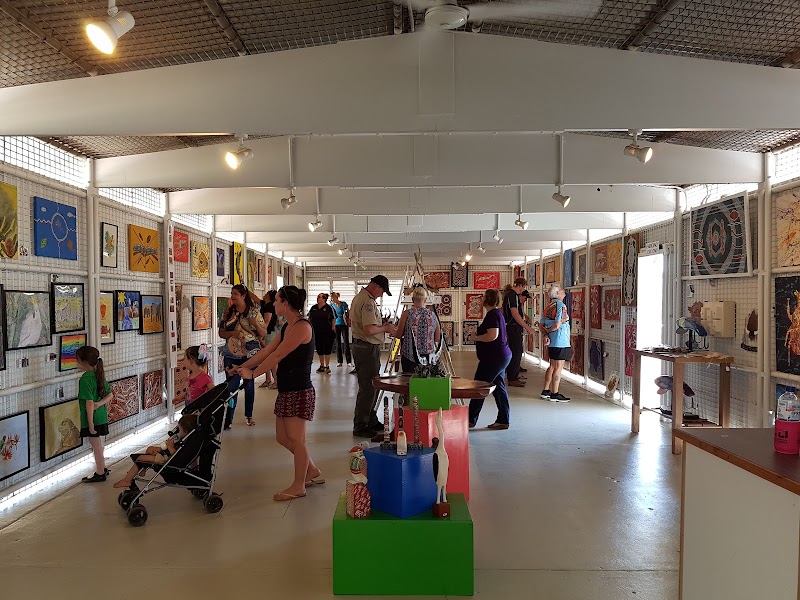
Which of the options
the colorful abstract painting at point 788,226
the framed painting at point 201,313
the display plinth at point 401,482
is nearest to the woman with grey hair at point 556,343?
the colorful abstract painting at point 788,226

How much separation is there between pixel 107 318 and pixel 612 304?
7656 millimetres

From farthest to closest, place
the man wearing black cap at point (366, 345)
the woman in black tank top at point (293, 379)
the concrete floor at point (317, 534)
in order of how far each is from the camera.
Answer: the man wearing black cap at point (366, 345) < the woman in black tank top at point (293, 379) < the concrete floor at point (317, 534)

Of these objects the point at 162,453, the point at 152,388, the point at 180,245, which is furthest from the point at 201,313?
the point at 162,453

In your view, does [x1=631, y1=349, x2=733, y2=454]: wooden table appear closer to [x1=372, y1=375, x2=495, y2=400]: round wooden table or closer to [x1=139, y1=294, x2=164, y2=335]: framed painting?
[x1=372, y1=375, x2=495, y2=400]: round wooden table

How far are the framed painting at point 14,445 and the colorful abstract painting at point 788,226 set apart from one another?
689cm

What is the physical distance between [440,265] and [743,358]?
49.6 ft

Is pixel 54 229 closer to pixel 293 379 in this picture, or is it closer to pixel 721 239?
pixel 293 379

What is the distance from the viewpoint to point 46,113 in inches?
176

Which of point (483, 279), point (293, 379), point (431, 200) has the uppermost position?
point (431, 200)

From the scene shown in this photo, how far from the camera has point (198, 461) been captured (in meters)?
4.94

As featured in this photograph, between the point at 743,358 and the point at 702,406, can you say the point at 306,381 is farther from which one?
the point at 702,406

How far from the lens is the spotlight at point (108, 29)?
2.95 metres

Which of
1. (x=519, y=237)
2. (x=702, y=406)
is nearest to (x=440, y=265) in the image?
(x=519, y=237)

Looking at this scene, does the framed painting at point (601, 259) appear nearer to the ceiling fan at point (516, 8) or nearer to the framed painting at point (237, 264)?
the framed painting at point (237, 264)
